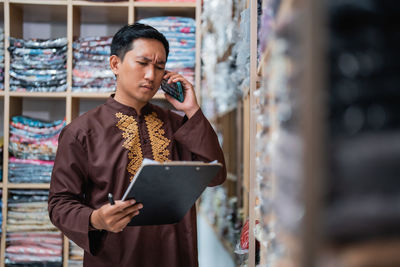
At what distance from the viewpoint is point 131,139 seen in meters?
1.58

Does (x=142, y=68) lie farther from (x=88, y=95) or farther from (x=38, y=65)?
(x=38, y=65)

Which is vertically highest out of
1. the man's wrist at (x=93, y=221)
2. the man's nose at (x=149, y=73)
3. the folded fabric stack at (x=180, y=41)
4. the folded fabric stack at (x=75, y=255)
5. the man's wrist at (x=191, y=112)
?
the folded fabric stack at (x=180, y=41)

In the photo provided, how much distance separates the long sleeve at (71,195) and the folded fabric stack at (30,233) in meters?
0.93

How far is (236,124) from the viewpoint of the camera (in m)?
3.46

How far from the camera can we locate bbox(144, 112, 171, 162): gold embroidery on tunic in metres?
1.60

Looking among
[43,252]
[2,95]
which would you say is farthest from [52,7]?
[43,252]

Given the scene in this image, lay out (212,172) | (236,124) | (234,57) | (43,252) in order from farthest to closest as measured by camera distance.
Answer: (236,124)
(234,57)
(43,252)
(212,172)

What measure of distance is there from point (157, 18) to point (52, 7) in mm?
562

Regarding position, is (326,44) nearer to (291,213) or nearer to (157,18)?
(291,213)

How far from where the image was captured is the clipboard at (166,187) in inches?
41.5

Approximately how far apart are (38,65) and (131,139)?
3.68ft

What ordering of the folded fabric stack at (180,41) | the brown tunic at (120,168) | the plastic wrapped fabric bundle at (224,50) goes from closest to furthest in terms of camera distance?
1. the brown tunic at (120,168)
2. the folded fabric stack at (180,41)
3. the plastic wrapped fabric bundle at (224,50)

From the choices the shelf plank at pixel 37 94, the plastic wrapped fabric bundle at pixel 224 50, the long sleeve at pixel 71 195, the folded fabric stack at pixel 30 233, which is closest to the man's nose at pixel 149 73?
the long sleeve at pixel 71 195

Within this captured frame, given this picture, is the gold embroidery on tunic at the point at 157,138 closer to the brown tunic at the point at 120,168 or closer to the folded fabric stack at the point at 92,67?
the brown tunic at the point at 120,168
